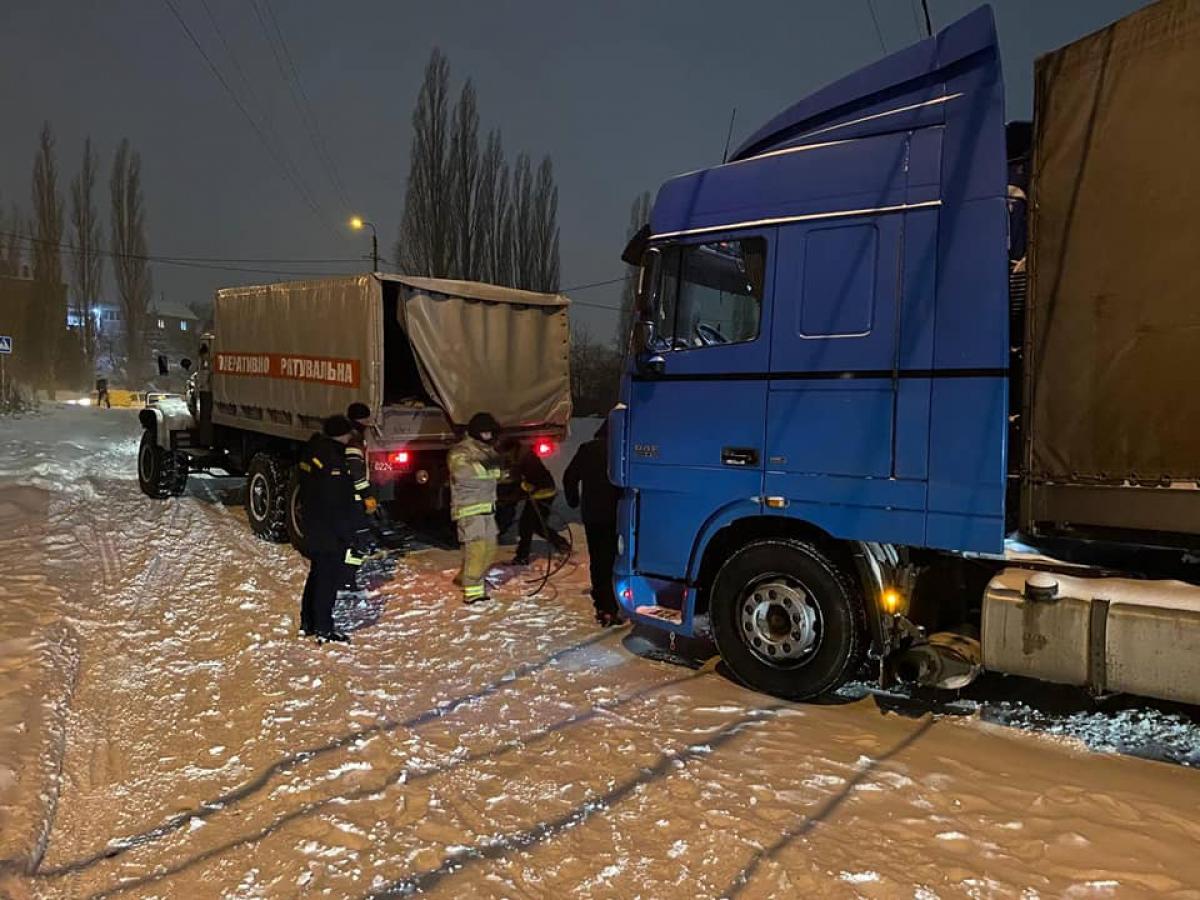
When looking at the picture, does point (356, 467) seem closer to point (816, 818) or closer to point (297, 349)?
point (297, 349)

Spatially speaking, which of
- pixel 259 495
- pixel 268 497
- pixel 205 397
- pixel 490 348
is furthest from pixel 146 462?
pixel 490 348

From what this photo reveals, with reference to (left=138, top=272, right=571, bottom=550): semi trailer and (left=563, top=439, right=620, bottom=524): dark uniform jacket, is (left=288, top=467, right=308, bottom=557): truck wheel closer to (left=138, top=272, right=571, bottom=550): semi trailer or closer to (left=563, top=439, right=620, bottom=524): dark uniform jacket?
(left=138, top=272, right=571, bottom=550): semi trailer

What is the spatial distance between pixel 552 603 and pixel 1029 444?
4332mm

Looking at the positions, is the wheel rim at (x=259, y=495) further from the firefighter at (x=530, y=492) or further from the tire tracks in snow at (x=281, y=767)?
the tire tracks in snow at (x=281, y=767)

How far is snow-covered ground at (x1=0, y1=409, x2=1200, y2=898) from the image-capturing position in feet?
10.4

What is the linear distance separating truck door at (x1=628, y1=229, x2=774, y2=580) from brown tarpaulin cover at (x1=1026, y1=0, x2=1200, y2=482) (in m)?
1.48

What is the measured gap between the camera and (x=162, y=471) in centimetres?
1232

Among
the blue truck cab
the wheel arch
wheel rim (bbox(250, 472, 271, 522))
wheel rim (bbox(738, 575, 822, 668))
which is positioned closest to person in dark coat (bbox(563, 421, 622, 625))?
the blue truck cab

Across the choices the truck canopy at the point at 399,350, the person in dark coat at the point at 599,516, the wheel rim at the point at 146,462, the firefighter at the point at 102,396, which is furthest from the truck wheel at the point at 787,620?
the firefighter at the point at 102,396

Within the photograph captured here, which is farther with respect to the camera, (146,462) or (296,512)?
(146,462)

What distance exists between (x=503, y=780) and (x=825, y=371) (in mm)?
2786

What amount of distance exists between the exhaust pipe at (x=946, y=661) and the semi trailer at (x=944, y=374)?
0.05 feet

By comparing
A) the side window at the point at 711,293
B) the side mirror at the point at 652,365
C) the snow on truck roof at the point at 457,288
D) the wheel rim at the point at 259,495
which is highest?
the snow on truck roof at the point at 457,288

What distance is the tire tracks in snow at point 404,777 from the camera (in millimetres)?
3146
